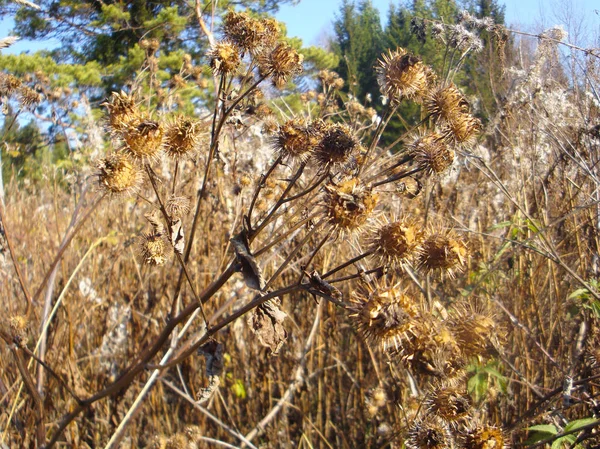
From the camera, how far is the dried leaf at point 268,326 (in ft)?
3.84

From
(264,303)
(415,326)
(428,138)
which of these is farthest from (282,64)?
(415,326)

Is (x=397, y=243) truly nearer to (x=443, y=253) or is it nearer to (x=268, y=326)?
(x=443, y=253)

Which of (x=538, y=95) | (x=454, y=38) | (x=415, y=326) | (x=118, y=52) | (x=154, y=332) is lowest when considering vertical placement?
(x=154, y=332)

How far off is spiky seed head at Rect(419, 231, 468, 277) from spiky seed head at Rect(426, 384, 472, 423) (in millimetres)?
244

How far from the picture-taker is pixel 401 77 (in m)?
1.37

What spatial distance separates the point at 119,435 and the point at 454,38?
5.68ft

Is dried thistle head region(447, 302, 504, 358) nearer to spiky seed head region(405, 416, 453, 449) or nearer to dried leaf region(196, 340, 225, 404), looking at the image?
spiky seed head region(405, 416, 453, 449)

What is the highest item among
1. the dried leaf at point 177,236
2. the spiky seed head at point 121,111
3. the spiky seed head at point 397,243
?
the spiky seed head at point 121,111

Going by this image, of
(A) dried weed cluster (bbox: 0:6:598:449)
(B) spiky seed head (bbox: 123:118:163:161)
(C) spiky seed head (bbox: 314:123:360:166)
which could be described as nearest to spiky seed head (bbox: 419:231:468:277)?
(A) dried weed cluster (bbox: 0:6:598:449)

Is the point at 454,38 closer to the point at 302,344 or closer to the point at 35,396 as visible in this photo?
the point at 302,344

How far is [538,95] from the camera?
2.68m

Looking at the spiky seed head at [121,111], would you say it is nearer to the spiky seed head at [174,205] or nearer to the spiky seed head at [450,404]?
the spiky seed head at [174,205]

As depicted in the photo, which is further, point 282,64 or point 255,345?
point 255,345

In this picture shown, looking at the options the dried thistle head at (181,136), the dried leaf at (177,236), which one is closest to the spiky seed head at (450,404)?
the dried leaf at (177,236)
